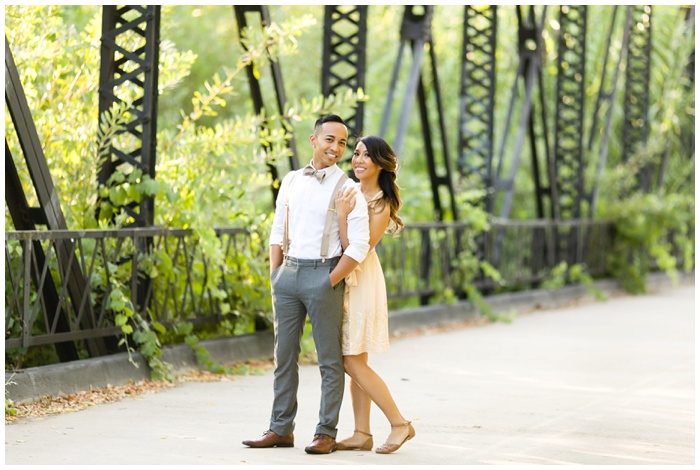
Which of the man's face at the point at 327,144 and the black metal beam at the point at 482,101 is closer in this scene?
the man's face at the point at 327,144

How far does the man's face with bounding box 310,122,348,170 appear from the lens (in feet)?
22.1

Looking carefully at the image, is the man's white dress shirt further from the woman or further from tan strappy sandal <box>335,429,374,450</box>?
tan strappy sandal <box>335,429,374,450</box>

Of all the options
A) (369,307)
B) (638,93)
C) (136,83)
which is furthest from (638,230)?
(369,307)

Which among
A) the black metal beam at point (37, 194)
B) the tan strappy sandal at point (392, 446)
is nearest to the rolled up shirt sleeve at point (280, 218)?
the tan strappy sandal at point (392, 446)

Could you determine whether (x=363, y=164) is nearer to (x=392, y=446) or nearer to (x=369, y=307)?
(x=369, y=307)

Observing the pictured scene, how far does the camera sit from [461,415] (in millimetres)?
8211

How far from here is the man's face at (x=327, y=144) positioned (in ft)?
22.1

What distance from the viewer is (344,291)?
22.3 feet

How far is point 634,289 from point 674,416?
13.5 m

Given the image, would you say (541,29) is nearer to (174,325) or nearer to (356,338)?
(174,325)

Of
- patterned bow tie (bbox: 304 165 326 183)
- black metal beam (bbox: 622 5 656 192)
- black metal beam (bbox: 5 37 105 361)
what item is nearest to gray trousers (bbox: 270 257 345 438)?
patterned bow tie (bbox: 304 165 326 183)

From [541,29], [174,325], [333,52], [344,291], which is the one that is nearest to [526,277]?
[541,29]

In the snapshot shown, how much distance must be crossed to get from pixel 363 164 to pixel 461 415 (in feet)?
7.10

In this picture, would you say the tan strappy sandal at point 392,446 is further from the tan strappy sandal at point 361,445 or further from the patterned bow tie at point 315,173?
the patterned bow tie at point 315,173
